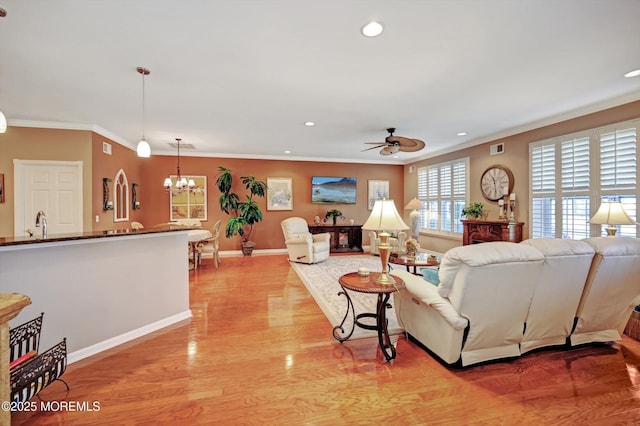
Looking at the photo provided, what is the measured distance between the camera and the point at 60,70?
2.71 meters

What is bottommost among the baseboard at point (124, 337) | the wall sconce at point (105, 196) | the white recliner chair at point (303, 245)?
the baseboard at point (124, 337)

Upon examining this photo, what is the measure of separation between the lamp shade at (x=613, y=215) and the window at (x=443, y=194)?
2.88 meters

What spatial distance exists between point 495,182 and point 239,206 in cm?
575

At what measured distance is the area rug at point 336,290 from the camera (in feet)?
10.0

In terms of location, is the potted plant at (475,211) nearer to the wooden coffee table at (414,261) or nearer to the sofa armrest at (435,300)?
the wooden coffee table at (414,261)

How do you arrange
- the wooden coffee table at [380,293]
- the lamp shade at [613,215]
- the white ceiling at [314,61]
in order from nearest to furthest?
the white ceiling at [314,61], the wooden coffee table at [380,293], the lamp shade at [613,215]

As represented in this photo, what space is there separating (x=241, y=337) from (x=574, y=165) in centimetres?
523

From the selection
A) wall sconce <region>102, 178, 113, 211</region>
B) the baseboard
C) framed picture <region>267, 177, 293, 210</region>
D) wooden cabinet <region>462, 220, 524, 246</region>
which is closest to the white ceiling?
wall sconce <region>102, 178, 113, 211</region>

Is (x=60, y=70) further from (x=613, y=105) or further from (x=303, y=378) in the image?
(x=613, y=105)

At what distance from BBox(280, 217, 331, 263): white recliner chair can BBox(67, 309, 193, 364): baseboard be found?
298 centimetres

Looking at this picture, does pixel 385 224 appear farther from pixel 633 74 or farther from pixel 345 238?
pixel 345 238

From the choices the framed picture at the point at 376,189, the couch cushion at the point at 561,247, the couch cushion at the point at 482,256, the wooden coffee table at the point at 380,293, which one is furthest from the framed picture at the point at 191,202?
the couch cushion at the point at 561,247

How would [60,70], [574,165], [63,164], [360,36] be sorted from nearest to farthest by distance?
[360,36]
[60,70]
[574,165]
[63,164]

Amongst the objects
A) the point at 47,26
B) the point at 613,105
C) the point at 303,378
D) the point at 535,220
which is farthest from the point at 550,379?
the point at 47,26
